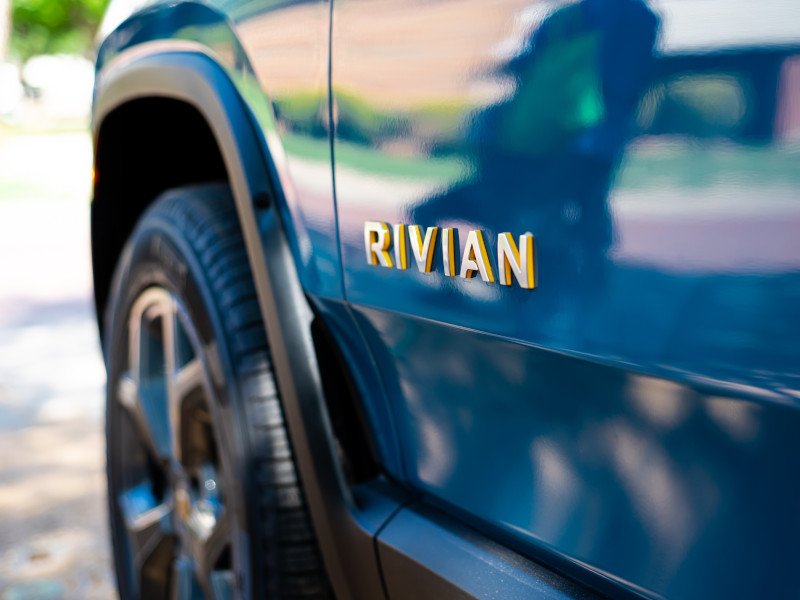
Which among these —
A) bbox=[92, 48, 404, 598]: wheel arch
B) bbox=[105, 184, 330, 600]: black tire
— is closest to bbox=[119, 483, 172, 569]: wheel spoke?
bbox=[105, 184, 330, 600]: black tire

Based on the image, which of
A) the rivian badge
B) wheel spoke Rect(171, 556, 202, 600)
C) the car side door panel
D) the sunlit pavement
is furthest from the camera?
the sunlit pavement

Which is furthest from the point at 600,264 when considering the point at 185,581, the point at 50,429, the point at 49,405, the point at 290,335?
the point at 49,405

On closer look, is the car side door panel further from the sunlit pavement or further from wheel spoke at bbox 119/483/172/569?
the sunlit pavement

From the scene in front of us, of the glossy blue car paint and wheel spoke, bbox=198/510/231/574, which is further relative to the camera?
wheel spoke, bbox=198/510/231/574

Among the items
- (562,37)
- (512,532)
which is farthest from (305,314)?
(562,37)

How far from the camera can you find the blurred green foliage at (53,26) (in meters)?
42.8

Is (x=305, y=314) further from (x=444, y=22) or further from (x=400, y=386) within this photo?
(x=444, y=22)

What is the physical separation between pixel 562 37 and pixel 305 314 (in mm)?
660

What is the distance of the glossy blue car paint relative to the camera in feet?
2.62

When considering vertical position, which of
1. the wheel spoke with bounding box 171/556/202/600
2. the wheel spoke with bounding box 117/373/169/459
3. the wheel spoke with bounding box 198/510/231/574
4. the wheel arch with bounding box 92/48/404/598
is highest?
the wheel arch with bounding box 92/48/404/598

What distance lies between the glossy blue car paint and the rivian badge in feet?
0.04

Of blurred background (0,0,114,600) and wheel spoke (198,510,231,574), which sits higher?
wheel spoke (198,510,231,574)

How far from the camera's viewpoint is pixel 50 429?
3.64 meters

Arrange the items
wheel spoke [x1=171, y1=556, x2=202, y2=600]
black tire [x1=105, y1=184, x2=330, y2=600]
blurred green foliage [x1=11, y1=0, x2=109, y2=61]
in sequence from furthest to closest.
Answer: blurred green foliage [x1=11, y1=0, x2=109, y2=61] < wheel spoke [x1=171, y1=556, x2=202, y2=600] < black tire [x1=105, y1=184, x2=330, y2=600]
